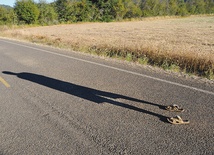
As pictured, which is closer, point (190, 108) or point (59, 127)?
point (59, 127)

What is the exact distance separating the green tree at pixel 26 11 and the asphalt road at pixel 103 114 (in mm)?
50665

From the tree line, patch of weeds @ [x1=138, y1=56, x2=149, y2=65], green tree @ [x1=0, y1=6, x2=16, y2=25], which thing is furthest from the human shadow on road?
green tree @ [x1=0, y1=6, x2=16, y2=25]

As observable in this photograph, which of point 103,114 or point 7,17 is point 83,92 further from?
point 7,17

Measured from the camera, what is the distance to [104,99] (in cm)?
455

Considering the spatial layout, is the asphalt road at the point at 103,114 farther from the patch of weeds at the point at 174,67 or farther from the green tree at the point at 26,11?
the green tree at the point at 26,11

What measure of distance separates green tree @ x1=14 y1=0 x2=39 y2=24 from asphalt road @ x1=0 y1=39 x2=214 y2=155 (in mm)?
50665

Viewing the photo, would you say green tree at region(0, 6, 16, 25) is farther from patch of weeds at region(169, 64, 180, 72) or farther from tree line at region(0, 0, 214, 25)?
patch of weeds at region(169, 64, 180, 72)

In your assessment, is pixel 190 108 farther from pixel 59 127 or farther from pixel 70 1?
pixel 70 1

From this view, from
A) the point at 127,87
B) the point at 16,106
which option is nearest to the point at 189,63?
the point at 127,87

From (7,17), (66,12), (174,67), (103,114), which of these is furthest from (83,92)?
(66,12)

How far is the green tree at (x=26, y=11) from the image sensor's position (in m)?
51.7

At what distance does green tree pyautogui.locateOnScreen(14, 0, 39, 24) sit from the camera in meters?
51.7

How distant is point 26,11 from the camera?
169ft

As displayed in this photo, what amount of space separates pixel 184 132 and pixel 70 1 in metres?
61.5
